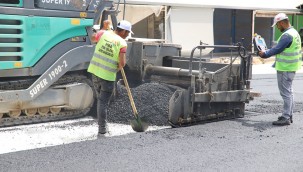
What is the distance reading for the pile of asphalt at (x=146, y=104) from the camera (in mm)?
7055

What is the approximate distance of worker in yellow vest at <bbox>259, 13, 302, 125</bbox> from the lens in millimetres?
7035

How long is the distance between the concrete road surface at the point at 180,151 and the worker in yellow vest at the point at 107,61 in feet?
1.61

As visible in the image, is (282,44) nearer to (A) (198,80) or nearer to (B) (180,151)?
(A) (198,80)

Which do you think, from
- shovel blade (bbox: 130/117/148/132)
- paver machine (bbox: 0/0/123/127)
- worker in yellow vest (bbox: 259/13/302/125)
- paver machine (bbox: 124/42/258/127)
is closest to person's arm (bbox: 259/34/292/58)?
worker in yellow vest (bbox: 259/13/302/125)

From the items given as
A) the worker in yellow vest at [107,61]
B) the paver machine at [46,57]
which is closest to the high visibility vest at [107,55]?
the worker in yellow vest at [107,61]

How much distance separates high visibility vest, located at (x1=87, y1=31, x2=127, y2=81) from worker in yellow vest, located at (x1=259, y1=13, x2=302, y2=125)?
2503 millimetres

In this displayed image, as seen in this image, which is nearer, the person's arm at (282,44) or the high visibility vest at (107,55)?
the high visibility vest at (107,55)

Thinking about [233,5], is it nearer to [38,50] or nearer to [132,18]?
[132,18]

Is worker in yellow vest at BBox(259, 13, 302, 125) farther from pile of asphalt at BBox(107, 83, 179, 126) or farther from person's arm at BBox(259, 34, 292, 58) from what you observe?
pile of asphalt at BBox(107, 83, 179, 126)

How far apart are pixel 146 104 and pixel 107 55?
149 centimetres

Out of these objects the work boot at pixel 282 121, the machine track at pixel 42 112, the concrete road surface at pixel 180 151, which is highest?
the machine track at pixel 42 112

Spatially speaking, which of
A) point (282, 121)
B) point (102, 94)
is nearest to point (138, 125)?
point (102, 94)

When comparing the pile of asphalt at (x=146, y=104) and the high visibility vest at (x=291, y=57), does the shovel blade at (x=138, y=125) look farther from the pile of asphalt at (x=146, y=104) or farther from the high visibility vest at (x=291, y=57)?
the high visibility vest at (x=291, y=57)

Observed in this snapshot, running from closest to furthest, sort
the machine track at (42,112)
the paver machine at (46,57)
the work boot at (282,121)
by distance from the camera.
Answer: the paver machine at (46,57), the machine track at (42,112), the work boot at (282,121)
